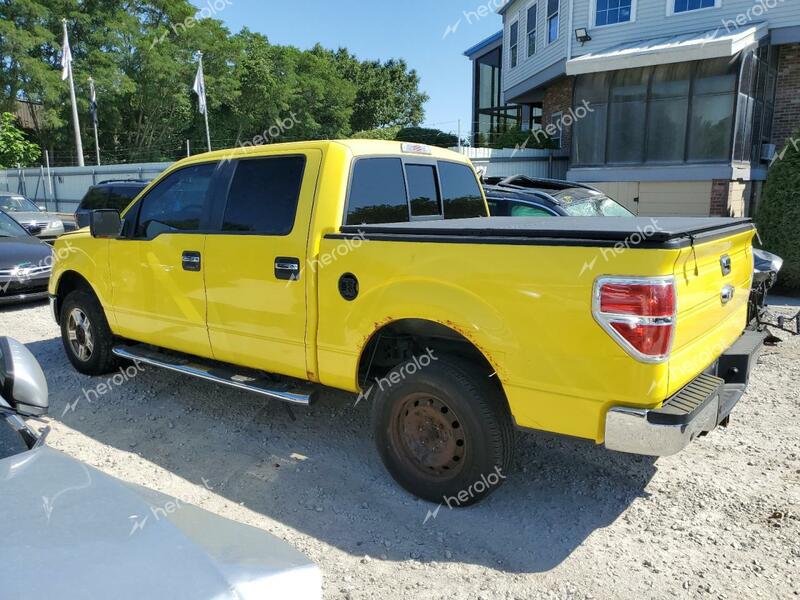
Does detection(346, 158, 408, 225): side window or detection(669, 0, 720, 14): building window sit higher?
detection(669, 0, 720, 14): building window

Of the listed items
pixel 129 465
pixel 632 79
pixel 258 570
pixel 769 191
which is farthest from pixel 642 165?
pixel 258 570

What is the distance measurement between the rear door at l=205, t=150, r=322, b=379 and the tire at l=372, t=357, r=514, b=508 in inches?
29.5

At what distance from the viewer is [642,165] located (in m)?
15.6

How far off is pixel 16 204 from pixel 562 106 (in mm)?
15330

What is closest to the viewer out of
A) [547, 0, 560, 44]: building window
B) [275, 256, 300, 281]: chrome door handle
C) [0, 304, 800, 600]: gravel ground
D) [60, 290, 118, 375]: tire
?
[0, 304, 800, 600]: gravel ground

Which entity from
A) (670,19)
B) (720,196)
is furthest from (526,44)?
(720,196)

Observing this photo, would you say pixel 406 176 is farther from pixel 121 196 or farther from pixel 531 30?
pixel 531 30

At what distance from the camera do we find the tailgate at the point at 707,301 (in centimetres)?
284

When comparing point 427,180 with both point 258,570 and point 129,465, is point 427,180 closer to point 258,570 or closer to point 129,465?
point 129,465

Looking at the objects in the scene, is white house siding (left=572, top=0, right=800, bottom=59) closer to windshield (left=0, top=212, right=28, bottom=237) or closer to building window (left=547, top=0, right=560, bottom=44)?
building window (left=547, top=0, right=560, bottom=44)

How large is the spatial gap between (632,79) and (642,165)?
2176 mm

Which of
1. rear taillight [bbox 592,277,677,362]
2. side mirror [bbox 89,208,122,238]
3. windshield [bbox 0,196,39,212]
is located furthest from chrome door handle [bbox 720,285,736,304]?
windshield [bbox 0,196,39,212]

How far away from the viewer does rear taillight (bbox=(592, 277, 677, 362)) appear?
2635 millimetres

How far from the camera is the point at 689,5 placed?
51.8ft
